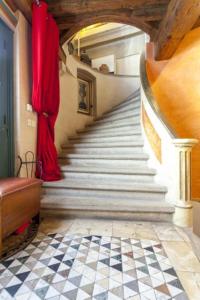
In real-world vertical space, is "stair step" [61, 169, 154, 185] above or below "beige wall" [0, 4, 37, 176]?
below

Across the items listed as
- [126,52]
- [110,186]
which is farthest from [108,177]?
[126,52]

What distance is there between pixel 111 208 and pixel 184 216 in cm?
81

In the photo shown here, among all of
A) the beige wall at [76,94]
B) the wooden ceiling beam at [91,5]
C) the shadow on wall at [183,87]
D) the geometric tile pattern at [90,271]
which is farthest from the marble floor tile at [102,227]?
the wooden ceiling beam at [91,5]

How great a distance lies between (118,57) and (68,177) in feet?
15.4

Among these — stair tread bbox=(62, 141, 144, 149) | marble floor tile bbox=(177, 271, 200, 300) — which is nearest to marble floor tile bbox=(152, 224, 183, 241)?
marble floor tile bbox=(177, 271, 200, 300)

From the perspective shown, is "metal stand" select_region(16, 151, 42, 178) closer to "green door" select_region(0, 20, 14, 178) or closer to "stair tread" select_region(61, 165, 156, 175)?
"green door" select_region(0, 20, 14, 178)

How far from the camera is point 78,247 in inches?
68.7

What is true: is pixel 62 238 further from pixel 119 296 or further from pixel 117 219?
pixel 119 296

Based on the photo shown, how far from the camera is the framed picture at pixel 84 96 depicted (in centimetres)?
491

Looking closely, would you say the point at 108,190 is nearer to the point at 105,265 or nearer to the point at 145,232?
the point at 145,232

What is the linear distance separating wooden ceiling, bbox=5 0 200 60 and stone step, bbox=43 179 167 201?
2.06 m

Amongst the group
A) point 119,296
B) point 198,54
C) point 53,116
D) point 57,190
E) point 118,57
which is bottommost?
point 119,296

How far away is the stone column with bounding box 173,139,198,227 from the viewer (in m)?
2.15

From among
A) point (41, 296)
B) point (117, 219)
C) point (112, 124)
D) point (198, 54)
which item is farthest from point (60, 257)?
point (198, 54)
